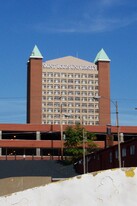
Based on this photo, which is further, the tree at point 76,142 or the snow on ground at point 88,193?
the tree at point 76,142

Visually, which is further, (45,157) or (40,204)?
(45,157)

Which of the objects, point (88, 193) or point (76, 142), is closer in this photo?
point (88, 193)

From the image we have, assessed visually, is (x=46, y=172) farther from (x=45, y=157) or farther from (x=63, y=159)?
(x=45, y=157)

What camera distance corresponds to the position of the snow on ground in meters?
Answer: 4.56

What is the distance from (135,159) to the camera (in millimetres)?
50844

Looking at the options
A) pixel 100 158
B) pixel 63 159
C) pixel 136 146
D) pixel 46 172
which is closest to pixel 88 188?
pixel 136 146

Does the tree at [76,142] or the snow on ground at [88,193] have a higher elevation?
the snow on ground at [88,193]

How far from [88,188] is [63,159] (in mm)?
89479

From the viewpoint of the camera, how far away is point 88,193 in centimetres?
458

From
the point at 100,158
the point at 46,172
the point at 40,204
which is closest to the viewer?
the point at 40,204

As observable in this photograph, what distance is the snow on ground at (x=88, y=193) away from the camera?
456 centimetres

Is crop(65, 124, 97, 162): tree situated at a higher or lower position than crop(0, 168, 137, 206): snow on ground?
lower

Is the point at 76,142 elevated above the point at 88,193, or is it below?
below

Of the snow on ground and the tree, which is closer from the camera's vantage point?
the snow on ground
